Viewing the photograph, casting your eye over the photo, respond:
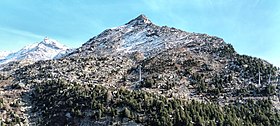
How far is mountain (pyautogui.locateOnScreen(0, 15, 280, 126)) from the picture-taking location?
49188mm

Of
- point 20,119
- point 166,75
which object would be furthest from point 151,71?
point 20,119

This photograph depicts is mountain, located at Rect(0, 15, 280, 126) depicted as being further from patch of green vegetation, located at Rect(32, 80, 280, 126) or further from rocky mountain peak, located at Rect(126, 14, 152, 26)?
rocky mountain peak, located at Rect(126, 14, 152, 26)

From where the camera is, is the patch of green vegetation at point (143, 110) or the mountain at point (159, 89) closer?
the patch of green vegetation at point (143, 110)

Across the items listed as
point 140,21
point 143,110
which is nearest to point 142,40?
point 140,21

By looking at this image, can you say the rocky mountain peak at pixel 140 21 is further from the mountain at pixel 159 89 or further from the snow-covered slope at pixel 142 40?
the mountain at pixel 159 89

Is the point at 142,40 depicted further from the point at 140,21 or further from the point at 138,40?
the point at 140,21

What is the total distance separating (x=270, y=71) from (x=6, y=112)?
50786 millimetres

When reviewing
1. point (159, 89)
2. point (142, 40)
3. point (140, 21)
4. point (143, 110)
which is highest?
point (140, 21)

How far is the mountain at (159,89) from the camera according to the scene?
49188mm

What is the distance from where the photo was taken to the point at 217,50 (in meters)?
87.8

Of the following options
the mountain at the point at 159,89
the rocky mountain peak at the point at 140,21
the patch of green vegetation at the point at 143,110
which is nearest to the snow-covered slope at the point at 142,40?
the rocky mountain peak at the point at 140,21

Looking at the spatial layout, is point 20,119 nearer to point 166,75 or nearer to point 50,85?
point 50,85

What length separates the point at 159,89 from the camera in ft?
210

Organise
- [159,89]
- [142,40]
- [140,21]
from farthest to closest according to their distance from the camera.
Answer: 1. [140,21]
2. [142,40]
3. [159,89]
